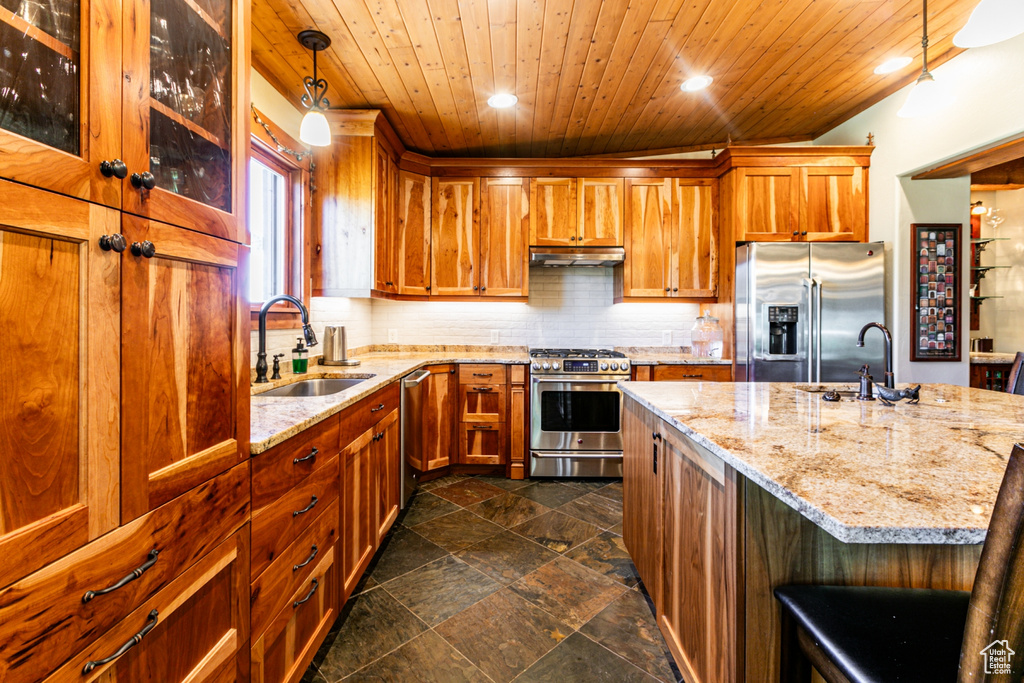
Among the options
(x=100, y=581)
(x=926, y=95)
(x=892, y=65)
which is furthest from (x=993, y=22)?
(x=100, y=581)

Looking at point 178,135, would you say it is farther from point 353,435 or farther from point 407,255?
point 407,255

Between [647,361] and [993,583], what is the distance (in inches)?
116

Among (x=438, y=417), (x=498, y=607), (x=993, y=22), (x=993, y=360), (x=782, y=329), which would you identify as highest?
(x=993, y=22)

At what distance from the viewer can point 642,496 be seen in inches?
74.0

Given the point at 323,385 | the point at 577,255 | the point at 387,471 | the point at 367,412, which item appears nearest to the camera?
the point at 367,412

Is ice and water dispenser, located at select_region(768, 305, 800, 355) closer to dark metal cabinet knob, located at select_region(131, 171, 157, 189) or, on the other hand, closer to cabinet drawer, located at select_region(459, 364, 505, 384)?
cabinet drawer, located at select_region(459, 364, 505, 384)

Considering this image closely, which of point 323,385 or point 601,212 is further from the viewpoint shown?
point 601,212

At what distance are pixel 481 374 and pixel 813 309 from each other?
2.45m

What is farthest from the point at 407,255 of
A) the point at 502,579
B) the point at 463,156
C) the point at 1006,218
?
the point at 1006,218

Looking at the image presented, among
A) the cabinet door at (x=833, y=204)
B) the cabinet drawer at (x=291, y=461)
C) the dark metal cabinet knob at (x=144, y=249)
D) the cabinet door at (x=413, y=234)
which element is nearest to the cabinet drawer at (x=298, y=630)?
the cabinet drawer at (x=291, y=461)

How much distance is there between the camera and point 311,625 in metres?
1.50

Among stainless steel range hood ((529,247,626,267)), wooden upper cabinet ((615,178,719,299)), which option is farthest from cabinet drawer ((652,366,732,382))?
stainless steel range hood ((529,247,626,267))

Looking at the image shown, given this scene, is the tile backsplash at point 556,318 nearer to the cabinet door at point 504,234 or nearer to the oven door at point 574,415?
the cabinet door at point 504,234

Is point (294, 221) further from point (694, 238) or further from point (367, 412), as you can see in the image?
point (694, 238)
